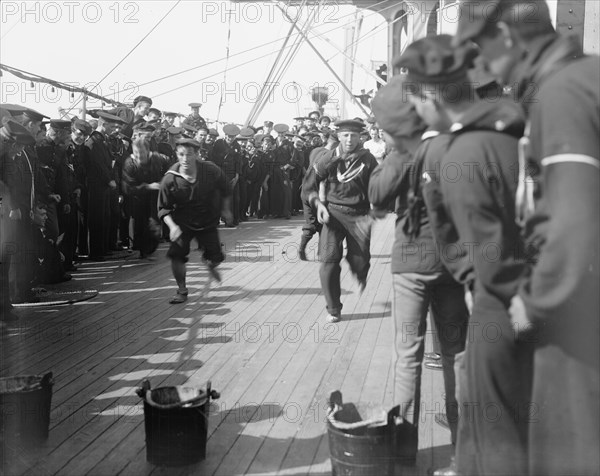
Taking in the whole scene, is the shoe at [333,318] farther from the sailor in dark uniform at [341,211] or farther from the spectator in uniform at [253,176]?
the spectator in uniform at [253,176]

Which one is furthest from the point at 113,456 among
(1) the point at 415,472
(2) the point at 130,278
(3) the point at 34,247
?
(2) the point at 130,278

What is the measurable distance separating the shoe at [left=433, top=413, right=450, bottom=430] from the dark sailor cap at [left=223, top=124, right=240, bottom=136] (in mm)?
14738

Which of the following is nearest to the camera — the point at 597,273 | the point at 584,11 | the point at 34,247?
the point at 597,273

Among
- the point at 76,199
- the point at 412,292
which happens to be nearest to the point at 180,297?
the point at 76,199

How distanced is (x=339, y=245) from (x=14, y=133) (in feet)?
11.9

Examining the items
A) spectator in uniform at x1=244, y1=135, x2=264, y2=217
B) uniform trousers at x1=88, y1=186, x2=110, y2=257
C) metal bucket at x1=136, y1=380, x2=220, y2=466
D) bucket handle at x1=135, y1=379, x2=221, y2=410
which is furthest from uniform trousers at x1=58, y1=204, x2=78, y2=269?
spectator in uniform at x1=244, y1=135, x2=264, y2=217

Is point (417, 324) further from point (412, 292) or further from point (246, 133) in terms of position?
point (246, 133)

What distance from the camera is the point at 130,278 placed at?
10.6 m

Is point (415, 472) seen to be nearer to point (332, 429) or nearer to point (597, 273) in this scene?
point (332, 429)

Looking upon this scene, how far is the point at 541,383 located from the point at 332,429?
1.59 meters

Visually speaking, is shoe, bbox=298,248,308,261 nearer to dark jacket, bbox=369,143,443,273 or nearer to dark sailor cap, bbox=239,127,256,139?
dark jacket, bbox=369,143,443,273

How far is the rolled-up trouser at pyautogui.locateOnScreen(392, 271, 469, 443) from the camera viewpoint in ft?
13.8

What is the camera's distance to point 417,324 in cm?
420

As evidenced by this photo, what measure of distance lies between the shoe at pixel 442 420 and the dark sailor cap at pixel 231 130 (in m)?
14.7
